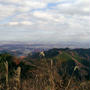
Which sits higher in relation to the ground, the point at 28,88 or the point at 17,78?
the point at 17,78

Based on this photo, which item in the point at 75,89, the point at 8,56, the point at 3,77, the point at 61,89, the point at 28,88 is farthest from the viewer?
the point at 8,56

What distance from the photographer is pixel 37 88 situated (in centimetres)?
359

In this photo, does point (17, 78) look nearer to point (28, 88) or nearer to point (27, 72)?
point (28, 88)

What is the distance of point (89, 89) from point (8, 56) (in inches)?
211

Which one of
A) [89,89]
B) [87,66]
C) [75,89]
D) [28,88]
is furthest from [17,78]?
[87,66]

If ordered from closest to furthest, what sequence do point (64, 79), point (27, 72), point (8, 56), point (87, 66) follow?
point (64, 79) < point (27, 72) < point (8, 56) < point (87, 66)

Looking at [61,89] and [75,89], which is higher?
[61,89]

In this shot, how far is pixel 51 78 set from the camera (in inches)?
105

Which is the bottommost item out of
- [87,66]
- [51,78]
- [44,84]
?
[87,66]

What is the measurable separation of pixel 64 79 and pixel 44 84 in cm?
38

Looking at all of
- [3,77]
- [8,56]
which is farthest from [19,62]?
[3,77]

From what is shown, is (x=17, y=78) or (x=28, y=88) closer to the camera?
(x=17, y=78)

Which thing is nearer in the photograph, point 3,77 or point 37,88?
point 37,88

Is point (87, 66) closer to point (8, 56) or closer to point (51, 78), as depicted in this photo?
point (8, 56)
